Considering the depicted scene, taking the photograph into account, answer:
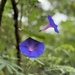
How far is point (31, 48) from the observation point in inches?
44.9

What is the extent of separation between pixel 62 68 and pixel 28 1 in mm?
299

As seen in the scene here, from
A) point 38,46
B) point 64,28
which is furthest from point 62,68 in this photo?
point 64,28

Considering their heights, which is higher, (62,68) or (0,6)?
(0,6)

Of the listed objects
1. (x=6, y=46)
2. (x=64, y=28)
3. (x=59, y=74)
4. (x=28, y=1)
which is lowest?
(x=59, y=74)

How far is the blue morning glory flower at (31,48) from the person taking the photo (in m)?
1.08

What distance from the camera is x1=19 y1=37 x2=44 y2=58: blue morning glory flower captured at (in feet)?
3.56

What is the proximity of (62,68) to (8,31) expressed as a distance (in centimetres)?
54

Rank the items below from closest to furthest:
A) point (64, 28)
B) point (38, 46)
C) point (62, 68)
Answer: point (38, 46), point (62, 68), point (64, 28)

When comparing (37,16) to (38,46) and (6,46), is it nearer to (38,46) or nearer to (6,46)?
(6,46)

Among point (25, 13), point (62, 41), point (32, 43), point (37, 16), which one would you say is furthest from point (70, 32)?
point (32, 43)

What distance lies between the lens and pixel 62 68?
122 centimetres

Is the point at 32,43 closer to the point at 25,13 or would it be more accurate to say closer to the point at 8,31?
the point at 25,13

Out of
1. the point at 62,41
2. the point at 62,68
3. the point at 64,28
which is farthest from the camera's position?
the point at 64,28

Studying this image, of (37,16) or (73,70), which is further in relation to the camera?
(37,16)
